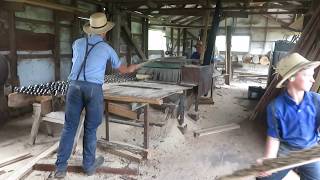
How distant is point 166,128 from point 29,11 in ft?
11.5

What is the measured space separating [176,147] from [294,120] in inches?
107

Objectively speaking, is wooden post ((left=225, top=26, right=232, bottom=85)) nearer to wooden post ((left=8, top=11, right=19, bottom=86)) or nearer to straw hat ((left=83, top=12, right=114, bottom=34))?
wooden post ((left=8, top=11, right=19, bottom=86))

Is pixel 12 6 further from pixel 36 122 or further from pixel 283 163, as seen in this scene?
pixel 283 163

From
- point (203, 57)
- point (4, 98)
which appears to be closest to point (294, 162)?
point (4, 98)

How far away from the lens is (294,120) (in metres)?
2.06

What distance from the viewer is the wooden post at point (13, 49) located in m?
5.32

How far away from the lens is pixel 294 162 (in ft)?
5.73

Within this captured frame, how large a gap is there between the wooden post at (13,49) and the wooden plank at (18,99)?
5.09 feet

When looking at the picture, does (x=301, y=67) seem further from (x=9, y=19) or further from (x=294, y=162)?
(x=9, y=19)

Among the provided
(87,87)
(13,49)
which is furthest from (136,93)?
(13,49)

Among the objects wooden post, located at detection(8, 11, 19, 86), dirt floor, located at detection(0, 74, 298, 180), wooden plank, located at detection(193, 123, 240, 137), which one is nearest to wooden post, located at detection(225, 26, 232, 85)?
dirt floor, located at detection(0, 74, 298, 180)

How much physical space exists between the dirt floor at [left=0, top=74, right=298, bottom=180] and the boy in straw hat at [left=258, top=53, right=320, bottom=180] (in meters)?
1.65

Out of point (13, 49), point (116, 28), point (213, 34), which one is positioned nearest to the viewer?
point (13, 49)

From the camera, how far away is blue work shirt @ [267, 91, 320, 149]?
204cm
